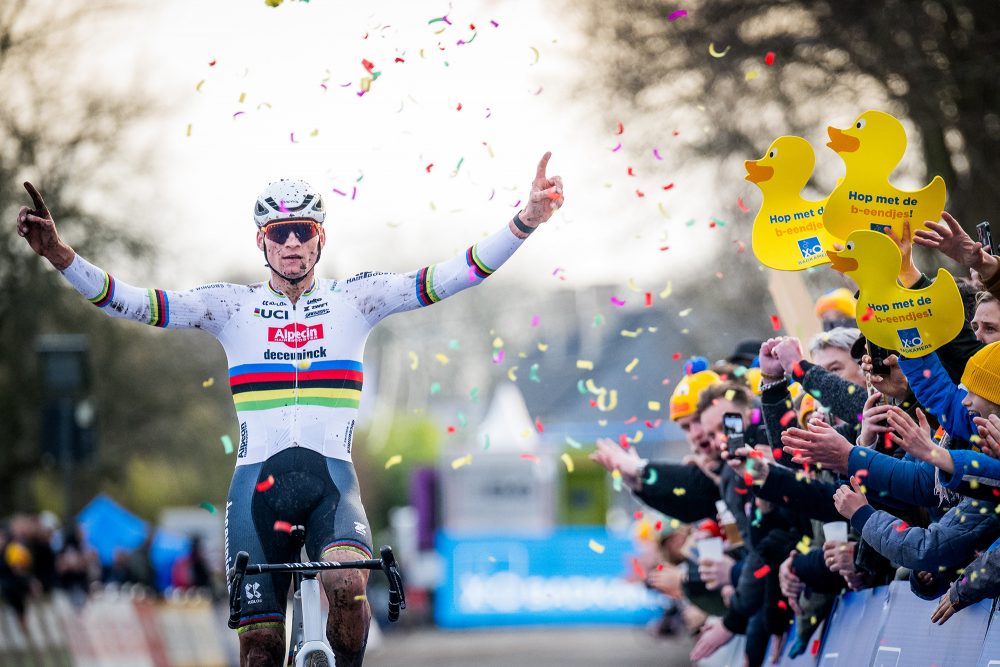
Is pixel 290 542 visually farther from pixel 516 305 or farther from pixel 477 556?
pixel 516 305

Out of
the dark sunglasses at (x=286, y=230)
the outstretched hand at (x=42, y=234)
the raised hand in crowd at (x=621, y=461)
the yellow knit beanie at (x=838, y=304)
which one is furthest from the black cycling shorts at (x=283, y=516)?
the yellow knit beanie at (x=838, y=304)

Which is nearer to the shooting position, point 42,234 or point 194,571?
point 42,234

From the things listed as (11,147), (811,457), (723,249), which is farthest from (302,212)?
(11,147)

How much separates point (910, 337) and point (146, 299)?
342cm

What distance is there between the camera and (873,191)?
7227 mm

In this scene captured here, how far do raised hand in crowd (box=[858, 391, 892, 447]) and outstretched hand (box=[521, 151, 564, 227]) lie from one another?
1.68 m

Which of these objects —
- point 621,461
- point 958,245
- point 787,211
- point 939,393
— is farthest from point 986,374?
point 621,461

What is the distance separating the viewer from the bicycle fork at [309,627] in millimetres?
6555

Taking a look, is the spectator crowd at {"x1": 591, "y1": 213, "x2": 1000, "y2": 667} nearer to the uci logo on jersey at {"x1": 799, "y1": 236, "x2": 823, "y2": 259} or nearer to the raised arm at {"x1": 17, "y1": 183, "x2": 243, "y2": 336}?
the uci logo on jersey at {"x1": 799, "y1": 236, "x2": 823, "y2": 259}

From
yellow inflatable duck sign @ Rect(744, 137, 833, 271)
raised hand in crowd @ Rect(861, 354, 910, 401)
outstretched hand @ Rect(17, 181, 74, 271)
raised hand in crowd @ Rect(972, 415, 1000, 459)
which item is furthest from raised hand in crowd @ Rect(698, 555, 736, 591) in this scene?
outstretched hand @ Rect(17, 181, 74, 271)

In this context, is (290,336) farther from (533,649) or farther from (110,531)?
(110,531)

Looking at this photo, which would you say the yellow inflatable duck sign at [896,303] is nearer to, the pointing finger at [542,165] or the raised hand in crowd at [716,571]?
the pointing finger at [542,165]

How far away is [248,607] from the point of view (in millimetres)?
7059

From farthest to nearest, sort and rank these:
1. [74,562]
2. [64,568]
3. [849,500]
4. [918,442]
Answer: [74,562] → [64,568] → [849,500] → [918,442]
